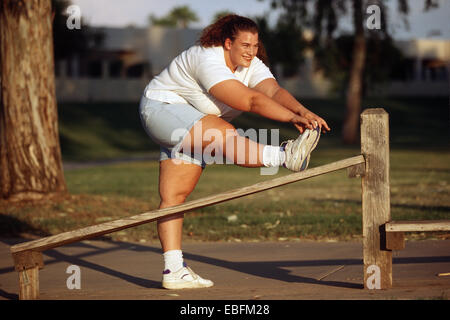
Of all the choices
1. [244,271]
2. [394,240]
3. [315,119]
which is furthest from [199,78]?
[244,271]

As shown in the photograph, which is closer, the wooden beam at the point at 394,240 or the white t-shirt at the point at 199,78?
the wooden beam at the point at 394,240

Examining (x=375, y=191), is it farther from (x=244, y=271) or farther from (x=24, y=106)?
(x=24, y=106)

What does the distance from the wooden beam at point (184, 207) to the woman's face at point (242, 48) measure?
0.89 metres

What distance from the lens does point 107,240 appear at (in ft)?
25.8

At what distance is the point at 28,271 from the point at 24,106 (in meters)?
4.96

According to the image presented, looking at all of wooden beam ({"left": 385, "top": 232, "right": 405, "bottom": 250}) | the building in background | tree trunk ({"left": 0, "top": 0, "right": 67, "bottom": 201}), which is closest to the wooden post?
wooden beam ({"left": 385, "top": 232, "right": 405, "bottom": 250})

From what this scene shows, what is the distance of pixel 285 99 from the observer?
15.9 ft

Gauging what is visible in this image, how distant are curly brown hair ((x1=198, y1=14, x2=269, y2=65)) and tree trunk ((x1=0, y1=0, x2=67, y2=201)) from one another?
500 centimetres

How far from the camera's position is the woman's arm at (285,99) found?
4.58m

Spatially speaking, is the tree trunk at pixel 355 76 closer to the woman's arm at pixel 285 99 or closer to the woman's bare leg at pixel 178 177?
the woman's arm at pixel 285 99

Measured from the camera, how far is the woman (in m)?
4.60

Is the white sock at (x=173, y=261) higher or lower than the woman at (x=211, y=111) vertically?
lower

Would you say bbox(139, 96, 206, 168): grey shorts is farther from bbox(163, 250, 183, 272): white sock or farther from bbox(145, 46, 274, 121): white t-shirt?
bbox(163, 250, 183, 272): white sock

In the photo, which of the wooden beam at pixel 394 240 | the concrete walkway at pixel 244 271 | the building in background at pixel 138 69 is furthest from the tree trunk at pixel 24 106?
the building in background at pixel 138 69
